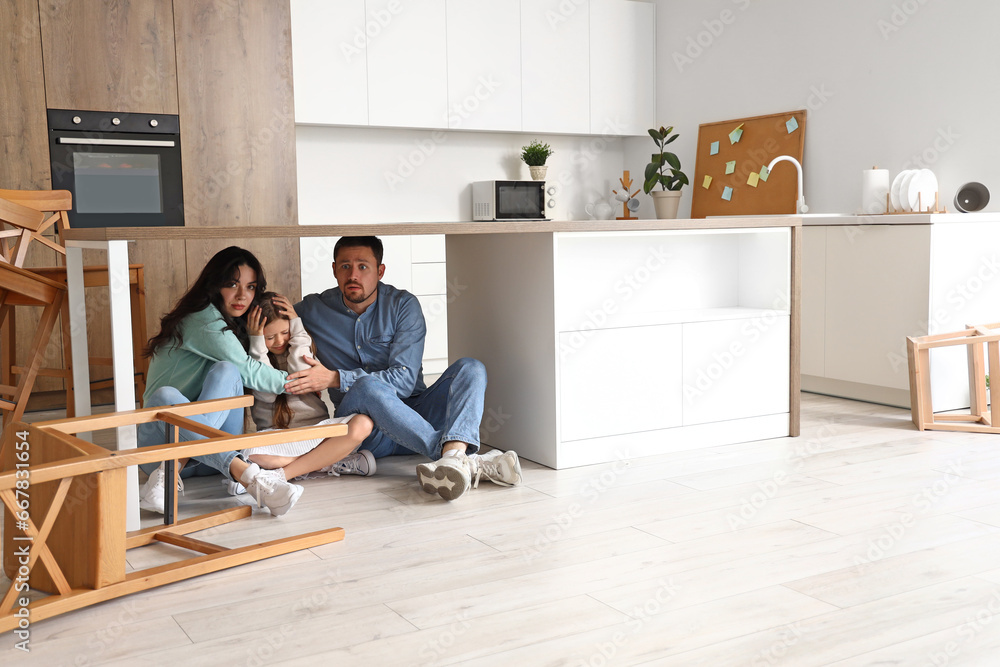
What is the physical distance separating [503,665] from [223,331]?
1462 millimetres

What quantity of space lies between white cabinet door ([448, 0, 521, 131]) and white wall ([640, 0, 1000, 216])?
107cm

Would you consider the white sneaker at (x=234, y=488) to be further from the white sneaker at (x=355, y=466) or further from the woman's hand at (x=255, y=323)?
the woman's hand at (x=255, y=323)

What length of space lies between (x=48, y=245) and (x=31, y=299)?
0.37m

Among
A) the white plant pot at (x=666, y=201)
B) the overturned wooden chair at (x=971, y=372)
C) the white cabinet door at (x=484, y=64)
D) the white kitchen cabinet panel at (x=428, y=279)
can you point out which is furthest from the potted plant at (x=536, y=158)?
the overturned wooden chair at (x=971, y=372)

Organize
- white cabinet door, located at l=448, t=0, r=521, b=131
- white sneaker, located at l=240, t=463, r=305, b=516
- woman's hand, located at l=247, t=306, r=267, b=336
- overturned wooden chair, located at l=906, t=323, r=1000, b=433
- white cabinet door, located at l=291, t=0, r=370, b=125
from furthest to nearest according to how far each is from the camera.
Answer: white cabinet door, located at l=448, t=0, r=521, b=131
white cabinet door, located at l=291, t=0, r=370, b=125
overturned wooden chair, located at l=906, t=323, r=1000, b=433
woman's hand, located at l=247, t=306, r=267, b=336
white sneaker, located at l=240, t=463, r=305, b=516

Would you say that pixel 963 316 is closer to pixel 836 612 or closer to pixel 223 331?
pixel 836 612

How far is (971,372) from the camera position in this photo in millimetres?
3436

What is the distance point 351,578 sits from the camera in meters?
1.89

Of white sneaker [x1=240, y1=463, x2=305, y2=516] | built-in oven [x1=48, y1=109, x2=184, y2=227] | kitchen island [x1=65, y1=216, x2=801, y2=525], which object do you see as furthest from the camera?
built-in oven [x1=48, y1=109, x2=184, y2=227]

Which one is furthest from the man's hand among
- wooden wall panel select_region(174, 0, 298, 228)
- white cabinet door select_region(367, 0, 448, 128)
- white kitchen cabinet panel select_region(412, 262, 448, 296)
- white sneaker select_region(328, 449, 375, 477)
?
white cabinet door select_region(367, 0, 448, 128)

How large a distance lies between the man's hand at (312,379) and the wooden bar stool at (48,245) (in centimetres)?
62

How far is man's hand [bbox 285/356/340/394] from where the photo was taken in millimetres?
2688

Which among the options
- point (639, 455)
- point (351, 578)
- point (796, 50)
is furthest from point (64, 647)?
point (796, 50)

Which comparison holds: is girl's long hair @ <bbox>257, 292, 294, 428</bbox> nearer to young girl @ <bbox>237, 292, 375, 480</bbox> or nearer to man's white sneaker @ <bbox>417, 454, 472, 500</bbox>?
young girl @ <bbox>237, 292, 375, 480</bbox>
